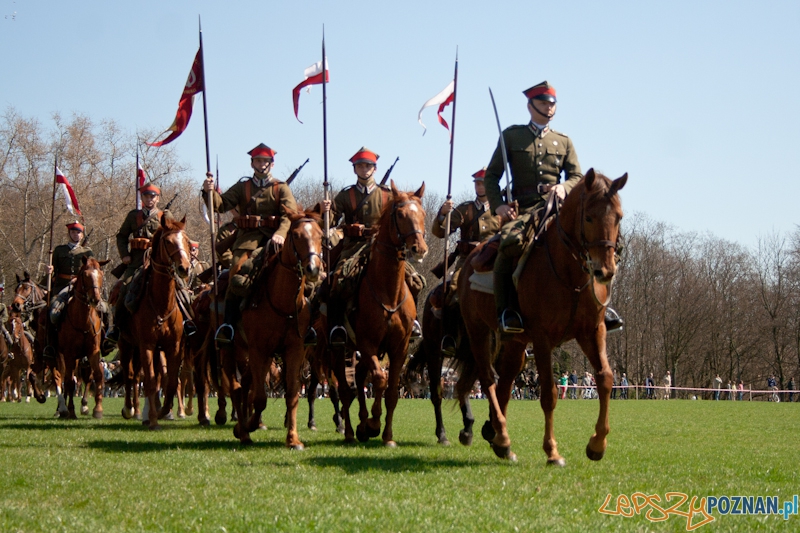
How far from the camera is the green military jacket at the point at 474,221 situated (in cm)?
1511

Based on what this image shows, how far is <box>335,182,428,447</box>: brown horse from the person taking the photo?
12.8m

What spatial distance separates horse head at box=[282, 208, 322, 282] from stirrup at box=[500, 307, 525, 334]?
A: 246 centimetres

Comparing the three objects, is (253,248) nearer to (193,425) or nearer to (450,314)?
(450,314)

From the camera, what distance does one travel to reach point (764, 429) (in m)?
19.4

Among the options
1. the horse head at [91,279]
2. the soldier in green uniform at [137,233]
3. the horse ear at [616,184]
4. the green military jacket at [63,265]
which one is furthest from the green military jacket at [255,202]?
the green military jacket at [63,265]

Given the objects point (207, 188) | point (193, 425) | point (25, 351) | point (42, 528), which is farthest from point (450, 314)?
point (25, 351)

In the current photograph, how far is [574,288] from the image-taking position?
32.9 ft

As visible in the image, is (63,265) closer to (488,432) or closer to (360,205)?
(360,205)

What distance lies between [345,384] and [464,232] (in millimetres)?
3225

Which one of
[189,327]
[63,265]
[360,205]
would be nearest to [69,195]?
[63,265]

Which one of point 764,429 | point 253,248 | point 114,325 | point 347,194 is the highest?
point 347,194

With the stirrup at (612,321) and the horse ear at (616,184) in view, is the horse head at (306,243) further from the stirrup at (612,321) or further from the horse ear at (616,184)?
the horse ear at (616,184)

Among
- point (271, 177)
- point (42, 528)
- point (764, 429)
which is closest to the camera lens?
point (42, 528)

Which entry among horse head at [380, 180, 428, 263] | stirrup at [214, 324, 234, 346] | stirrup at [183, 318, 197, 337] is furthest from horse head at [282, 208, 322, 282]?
stirrup at [183, 318, 197, 337]
